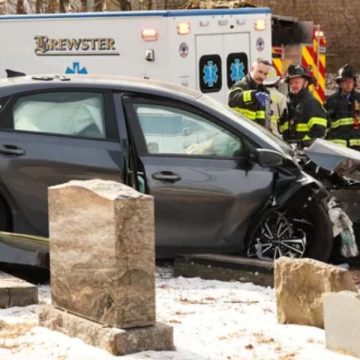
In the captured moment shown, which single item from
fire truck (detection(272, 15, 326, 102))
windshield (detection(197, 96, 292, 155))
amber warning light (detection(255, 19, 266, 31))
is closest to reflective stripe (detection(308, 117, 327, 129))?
windshield (detection(197, 96, 292, 155))

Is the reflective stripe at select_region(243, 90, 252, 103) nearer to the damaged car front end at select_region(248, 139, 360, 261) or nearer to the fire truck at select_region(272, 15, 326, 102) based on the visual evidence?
the damaged car front end at select_region(248, 139, 360, 261)

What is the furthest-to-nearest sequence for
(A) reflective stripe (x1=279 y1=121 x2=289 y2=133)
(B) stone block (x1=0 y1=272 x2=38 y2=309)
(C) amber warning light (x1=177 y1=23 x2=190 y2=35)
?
Result: (C) amber warning light (x1=177 y1=23 x2=190 y2=35) → (A) reflective stripe (x1=279 y1=121 x2=289 y2=133) → (B) stone block (x1=0 y1=272 x2=38 y2=309)

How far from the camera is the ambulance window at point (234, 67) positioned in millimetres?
13711

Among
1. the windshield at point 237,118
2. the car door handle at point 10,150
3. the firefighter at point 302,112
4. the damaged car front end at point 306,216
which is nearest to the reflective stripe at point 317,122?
the firefighter at point 302,112

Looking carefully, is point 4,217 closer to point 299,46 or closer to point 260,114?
point 260,114

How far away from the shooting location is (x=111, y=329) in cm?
501

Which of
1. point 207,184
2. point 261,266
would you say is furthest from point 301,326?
point 207,184

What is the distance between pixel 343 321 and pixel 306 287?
61 cm

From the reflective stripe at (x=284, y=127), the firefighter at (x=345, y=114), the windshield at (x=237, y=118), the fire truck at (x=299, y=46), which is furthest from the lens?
the fire truck at (x=299, y=46)

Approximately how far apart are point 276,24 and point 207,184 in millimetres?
8848

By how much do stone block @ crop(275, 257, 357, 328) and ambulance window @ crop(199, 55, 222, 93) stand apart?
25.7 feet

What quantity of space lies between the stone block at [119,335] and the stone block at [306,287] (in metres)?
0.94

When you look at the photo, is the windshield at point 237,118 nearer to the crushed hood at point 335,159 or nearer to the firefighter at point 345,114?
the crushed hood at point 335,159

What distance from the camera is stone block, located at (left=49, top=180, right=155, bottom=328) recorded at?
5008 millimetres
